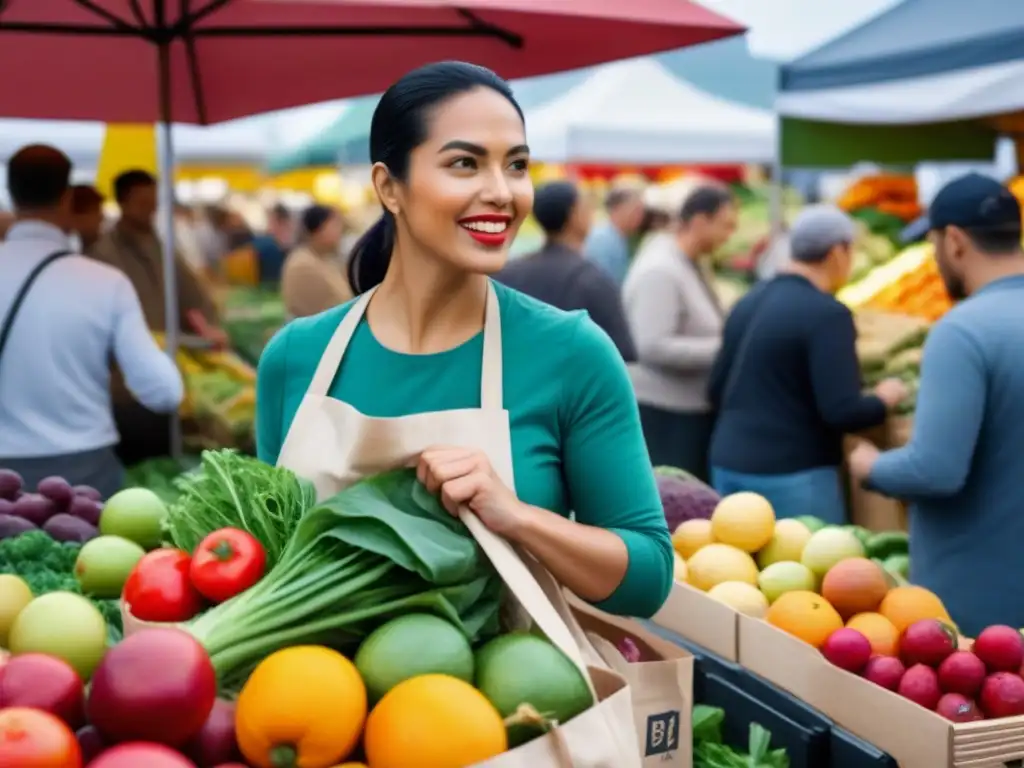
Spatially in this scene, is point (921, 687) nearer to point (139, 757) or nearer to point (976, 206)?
point (976, 206)

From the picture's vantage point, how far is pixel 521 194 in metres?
2.00

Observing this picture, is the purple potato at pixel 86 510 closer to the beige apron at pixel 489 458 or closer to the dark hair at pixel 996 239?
the beige apron at pixel 489 458

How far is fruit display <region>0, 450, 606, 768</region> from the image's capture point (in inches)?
62.6

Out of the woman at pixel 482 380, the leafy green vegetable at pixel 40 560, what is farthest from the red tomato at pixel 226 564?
the leafy green vegetable at pixel 40 560

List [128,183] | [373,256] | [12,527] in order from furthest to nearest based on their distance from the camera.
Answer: [128,183] < [12,527] < [373,256]

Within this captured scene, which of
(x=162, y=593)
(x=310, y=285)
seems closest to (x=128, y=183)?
(x=310, y=285)

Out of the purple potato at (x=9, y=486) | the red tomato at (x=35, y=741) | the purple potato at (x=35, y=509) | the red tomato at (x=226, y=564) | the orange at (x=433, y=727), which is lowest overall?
the purple potato at (x=35, y=509)

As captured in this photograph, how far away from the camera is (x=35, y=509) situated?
132 inches

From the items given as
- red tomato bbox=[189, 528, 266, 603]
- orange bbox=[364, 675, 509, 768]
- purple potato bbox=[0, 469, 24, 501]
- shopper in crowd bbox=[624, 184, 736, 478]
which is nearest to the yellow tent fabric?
shopper in crowd bbox=[624, 184, 736, 478]

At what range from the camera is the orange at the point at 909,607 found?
312cm

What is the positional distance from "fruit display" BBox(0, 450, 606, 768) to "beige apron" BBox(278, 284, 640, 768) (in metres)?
0.03

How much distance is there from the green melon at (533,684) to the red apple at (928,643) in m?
1.39

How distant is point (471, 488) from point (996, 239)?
243 cm

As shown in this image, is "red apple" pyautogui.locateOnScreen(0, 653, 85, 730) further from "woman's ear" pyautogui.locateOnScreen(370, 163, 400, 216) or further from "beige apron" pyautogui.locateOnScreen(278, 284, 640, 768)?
"woman's ear" pyautogui.locateOnScreen(370, 163, 400, 216)
